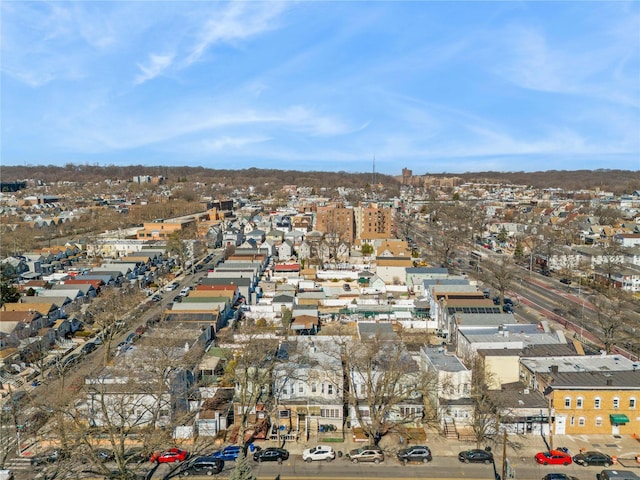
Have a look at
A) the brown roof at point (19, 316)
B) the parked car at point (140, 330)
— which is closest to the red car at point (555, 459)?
the parked car at point (140, 330)

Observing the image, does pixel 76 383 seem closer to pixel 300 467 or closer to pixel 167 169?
pixel 300 467

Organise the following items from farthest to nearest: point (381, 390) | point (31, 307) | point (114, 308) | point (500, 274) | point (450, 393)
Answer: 1. point (500, 274)
2. point (114, 308)
3. point (31, 307)
4. point (450, 393)
5. point (381, 390)

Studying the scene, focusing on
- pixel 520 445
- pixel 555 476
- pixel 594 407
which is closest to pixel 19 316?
pixel 520 445

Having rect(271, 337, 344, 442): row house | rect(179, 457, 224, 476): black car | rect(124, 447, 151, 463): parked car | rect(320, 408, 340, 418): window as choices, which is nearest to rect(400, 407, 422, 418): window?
rect(271, 337, 344, 442): row house

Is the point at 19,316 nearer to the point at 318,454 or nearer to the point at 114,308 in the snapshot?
the point at 114,308

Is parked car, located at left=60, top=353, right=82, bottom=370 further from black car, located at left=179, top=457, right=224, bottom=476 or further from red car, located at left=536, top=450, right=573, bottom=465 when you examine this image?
red car, located at left=536, top=450, right=573, bottom=465

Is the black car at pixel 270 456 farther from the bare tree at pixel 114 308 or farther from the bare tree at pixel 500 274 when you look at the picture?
the bare tree at pixel 500 274
